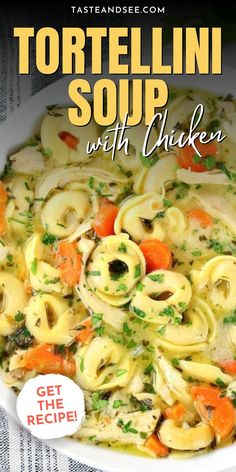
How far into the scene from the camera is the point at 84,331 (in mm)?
1646

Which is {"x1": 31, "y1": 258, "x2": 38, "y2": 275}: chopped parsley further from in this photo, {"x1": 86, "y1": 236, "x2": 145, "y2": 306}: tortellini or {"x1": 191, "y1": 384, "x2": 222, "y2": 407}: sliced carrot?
{"x1": 191, "y1": 384, "x2": 222, "y2": 407}: sliced carrot

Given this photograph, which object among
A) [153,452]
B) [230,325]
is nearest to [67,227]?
[230,325]

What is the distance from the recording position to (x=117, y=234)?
64.6 inches

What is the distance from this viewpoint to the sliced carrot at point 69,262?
164 centimetres

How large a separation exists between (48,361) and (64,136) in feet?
1.70

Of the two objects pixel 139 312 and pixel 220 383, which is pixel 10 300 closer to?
pixel 139 312

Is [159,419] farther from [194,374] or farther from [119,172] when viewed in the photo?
[119,172]

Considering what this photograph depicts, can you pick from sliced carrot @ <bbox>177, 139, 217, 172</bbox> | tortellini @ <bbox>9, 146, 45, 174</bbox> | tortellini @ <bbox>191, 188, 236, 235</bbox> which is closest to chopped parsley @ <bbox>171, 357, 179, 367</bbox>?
tortellini @ <bbox>191, 188, 236, 235</bbox>

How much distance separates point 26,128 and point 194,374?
0.68m

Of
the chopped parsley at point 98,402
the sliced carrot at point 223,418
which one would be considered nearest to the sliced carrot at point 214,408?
the sliced carrot at point 223,418

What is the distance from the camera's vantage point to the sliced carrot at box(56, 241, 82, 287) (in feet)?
5.39

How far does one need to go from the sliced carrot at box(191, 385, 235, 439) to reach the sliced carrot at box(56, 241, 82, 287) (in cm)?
37

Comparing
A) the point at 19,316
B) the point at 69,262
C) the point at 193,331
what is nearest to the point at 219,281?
the point at 193,331

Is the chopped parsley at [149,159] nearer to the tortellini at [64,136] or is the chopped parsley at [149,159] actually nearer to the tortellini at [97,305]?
the tortellini at [64,136]
